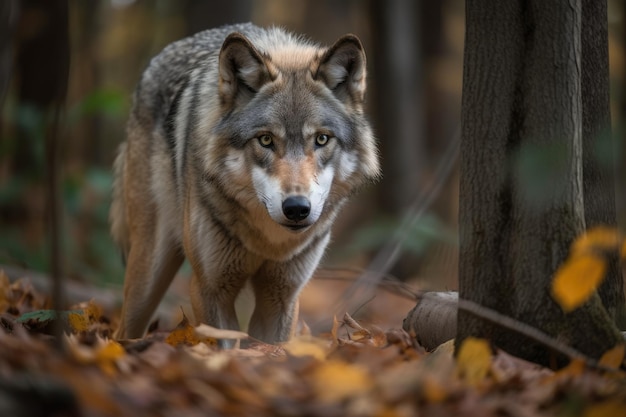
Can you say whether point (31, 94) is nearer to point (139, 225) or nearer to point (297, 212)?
point (139, 225)

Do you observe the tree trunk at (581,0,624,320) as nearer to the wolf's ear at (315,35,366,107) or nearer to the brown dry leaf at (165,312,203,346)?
the wolf's ear at (315,35,366,107)

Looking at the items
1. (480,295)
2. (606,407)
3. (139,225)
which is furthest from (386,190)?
(606,407)

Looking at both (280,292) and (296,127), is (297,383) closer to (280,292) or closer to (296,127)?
(296,127)

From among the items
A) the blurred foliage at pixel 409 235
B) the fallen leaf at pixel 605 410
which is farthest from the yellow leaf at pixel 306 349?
the blurred foliage at pixel 409 235

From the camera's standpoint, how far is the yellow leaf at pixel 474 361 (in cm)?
312

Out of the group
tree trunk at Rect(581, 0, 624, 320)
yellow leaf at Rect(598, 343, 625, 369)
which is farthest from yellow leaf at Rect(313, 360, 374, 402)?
tree trunk at Rect(581, 0, 624, 320)

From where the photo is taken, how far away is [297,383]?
287 centimetres

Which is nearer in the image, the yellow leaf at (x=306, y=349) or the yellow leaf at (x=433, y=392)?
the yellow leaf at (x=433, y=392)

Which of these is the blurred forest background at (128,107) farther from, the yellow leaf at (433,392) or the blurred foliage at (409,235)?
the yellow leaf at (433,392)

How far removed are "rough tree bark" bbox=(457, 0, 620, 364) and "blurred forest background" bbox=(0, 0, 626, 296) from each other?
2.21 feet

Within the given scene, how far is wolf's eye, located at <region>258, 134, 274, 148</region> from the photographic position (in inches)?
193

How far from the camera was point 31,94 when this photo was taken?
454 inches

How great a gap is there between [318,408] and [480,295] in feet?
4.36

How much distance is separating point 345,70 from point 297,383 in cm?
300
